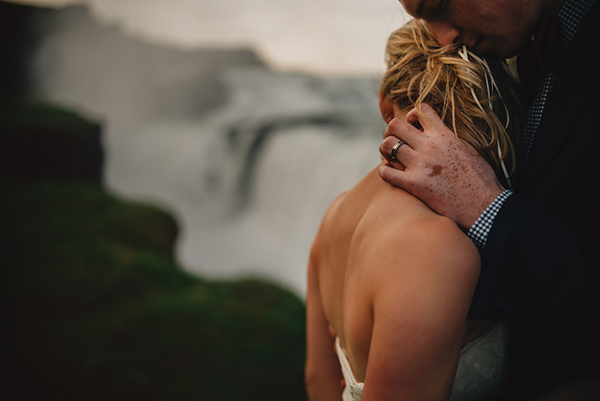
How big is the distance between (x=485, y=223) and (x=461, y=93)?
10.3 inches

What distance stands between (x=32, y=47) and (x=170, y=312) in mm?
10461

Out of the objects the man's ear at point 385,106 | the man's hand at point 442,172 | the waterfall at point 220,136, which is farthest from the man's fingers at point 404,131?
the waterfall at point 220,136

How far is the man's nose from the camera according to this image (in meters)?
0.81

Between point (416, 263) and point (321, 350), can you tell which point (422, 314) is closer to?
point (416, 263)

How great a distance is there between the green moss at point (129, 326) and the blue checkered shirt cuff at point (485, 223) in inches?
101

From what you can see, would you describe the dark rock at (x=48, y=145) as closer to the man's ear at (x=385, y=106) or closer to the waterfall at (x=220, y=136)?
the waterfall at (x=220, y=136)

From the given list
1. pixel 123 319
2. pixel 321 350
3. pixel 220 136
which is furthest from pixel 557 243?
pixel 220 136

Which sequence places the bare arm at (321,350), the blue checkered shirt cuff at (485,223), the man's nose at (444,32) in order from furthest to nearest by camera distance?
the bare arm at (321,350) → the man's nose at (444,32) → the blue checkered shirt cuff at (485,223)

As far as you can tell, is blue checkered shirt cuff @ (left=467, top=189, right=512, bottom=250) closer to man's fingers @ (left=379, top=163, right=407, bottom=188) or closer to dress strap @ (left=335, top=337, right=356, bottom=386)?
man's fingers @ (left=379, top=163, right=407, bottom=188)

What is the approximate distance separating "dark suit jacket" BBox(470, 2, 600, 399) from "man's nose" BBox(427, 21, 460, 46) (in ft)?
0.66

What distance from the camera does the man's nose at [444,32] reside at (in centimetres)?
81

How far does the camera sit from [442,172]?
2.42ft

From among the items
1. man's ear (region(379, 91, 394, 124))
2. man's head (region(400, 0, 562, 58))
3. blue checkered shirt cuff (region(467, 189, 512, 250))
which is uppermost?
man's head (region(400, 0, 562, 58))

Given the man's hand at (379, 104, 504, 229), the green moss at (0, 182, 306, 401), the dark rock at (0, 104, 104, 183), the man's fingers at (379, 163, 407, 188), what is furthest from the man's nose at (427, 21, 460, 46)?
the dark rock at (0, 104, 104, 183)
